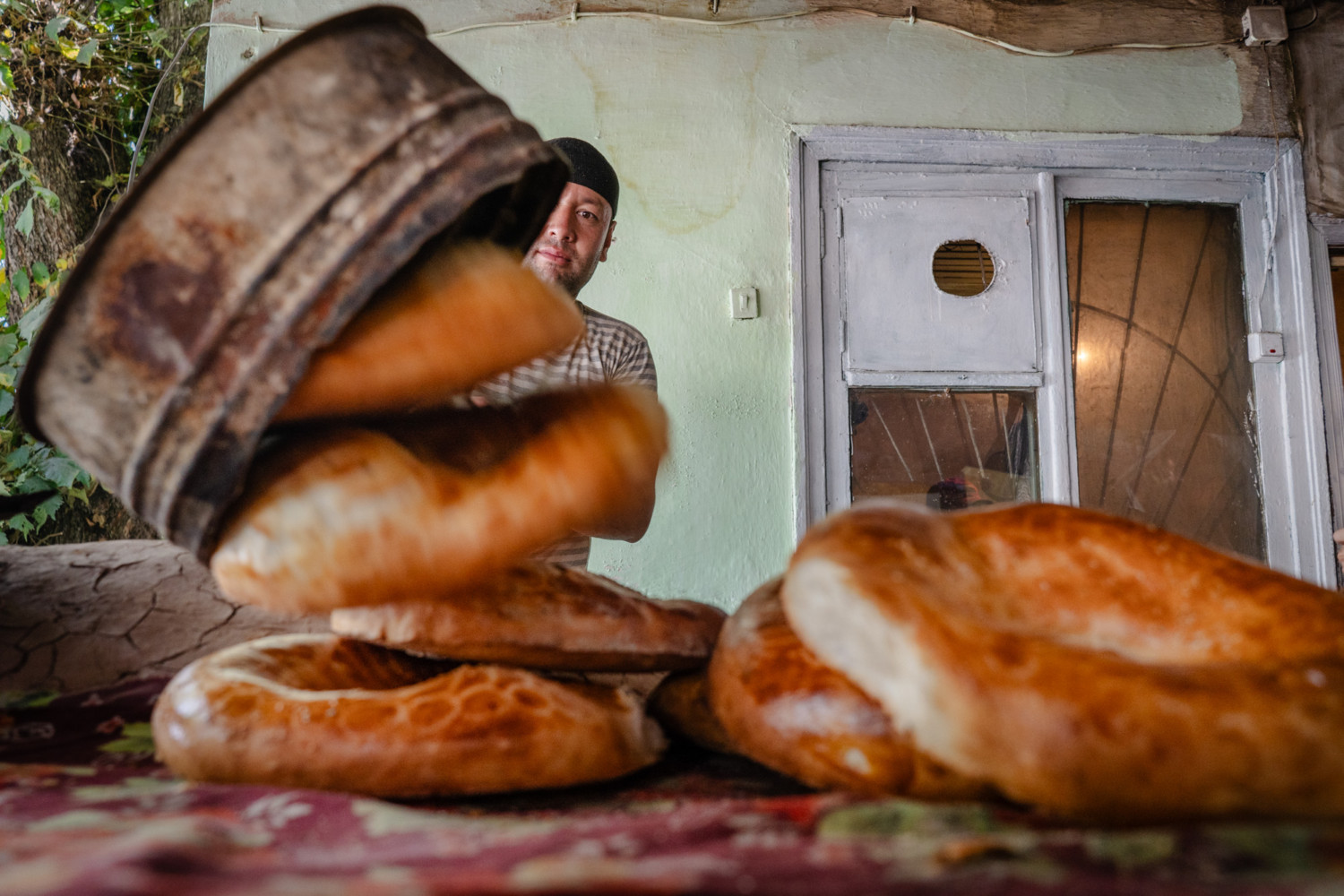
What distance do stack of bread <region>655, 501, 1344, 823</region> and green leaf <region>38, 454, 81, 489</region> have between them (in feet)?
11.0

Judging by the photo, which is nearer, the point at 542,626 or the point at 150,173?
the point at 150,173

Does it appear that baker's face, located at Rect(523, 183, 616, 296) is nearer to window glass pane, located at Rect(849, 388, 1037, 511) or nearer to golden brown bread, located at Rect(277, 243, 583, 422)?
window glass pane, located at Rect(849, 388, 1037, 511)

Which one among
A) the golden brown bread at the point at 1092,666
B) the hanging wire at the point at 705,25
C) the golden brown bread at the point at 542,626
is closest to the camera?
the golden brown bread at the point at 1092,666

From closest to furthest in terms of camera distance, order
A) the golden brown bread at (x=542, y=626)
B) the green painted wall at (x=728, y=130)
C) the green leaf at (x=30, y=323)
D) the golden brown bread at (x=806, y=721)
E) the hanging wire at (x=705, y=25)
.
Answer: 1. the golden brown bread at (x=806, y=721)
2. the golden brown bread at (x=542, y=626)
3. the green leaf at (x=30, y=323)
4. the green painted wall at (x=728, y=130)
5. the hanging wire at (x=705, y=25)

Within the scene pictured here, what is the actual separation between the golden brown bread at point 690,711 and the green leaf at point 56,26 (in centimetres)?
436

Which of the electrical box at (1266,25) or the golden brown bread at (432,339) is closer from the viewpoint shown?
the golden brown bread at (432,339)

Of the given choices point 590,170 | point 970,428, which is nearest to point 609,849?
point 590,170

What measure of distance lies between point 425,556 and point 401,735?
19cm

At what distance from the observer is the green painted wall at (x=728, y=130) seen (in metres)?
3.50

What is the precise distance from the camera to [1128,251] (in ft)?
12.7

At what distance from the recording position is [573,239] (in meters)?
3.06

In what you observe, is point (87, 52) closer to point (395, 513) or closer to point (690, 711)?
point (395, 513)

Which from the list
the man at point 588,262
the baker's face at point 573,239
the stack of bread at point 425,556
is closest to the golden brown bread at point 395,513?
the stack of bread at point 425,556

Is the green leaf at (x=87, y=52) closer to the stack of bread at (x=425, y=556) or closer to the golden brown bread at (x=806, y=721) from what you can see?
the stack of bread at (x=425, y=556)
